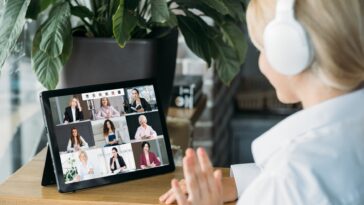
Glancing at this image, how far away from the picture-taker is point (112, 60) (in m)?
1.50

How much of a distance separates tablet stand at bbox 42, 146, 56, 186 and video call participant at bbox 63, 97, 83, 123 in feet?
0.25

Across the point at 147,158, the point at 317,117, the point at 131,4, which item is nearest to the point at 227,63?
the point at 131,4

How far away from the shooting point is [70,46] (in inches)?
56.9

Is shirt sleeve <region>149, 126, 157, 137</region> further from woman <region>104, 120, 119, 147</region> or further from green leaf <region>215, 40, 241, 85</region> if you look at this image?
green leaf <region>215, 40, 241, 85</region>

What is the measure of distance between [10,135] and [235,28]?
84cm

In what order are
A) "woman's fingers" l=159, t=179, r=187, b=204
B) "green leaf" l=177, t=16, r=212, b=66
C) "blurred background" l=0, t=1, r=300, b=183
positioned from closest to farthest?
"woman's fingers" l=159, t=179, r=187, b=204, "green leaf" l=177, t=16, r=212, b=66, "blurred background" l=0, t=1, r=300, b=183

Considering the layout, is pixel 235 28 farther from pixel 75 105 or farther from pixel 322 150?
pixel 322 150

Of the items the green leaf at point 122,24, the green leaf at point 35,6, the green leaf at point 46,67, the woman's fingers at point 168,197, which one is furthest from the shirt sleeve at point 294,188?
the green leaf at point 35,6

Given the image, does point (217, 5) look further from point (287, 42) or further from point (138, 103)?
point (287, 42)

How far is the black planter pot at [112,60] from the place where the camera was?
1.50 meters

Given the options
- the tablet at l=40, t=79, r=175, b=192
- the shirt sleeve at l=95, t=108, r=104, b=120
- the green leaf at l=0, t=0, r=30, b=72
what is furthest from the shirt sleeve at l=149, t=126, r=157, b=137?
the green leaf at l=0, t=0, r=30, b=72

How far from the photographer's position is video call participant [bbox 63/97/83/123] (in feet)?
4.14

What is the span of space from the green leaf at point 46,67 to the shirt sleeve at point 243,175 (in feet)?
1.38

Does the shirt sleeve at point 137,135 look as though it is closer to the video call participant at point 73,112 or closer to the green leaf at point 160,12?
the video call participant at point 73,112
